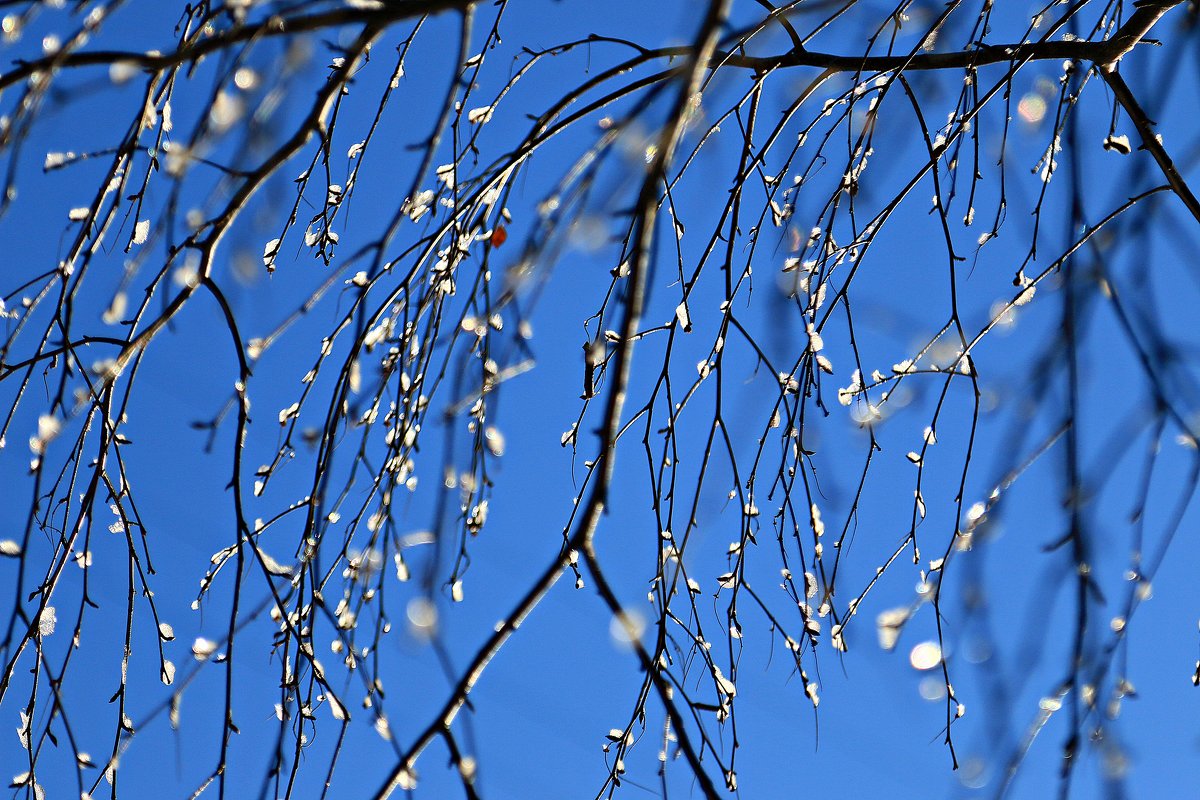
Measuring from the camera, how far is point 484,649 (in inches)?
30.9

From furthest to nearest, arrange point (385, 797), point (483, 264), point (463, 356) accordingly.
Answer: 1. point (483, 264)
2. point (463, 356)
3. point (385, 797)

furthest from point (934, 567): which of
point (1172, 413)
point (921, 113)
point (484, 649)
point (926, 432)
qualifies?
point (484, 649)

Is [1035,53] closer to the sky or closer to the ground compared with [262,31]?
closer to the sky

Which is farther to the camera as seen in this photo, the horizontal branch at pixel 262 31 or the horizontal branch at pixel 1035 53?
the horizontal branch at pixel 1035 53

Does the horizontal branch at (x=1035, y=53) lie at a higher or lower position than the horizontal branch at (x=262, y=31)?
higher

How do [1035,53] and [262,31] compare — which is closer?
[262,31]

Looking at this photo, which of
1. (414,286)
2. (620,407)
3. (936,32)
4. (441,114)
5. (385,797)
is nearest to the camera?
(620,407)

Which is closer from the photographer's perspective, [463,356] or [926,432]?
[463,356]

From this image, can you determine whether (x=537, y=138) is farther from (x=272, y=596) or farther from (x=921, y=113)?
(x=272, y=596)

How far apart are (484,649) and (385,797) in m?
0.17

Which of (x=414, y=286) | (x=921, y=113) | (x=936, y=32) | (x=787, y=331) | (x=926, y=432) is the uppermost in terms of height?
(x=936, y=32)

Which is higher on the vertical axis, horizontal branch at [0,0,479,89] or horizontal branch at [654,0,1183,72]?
horizontal branch at [654,0,1183,72]

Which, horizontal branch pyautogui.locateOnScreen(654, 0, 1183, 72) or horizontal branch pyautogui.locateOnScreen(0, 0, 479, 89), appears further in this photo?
horizontal branch pyautogui.locateOnScreen(654, 0, 1183, 72)

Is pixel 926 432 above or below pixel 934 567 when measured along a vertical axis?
above
